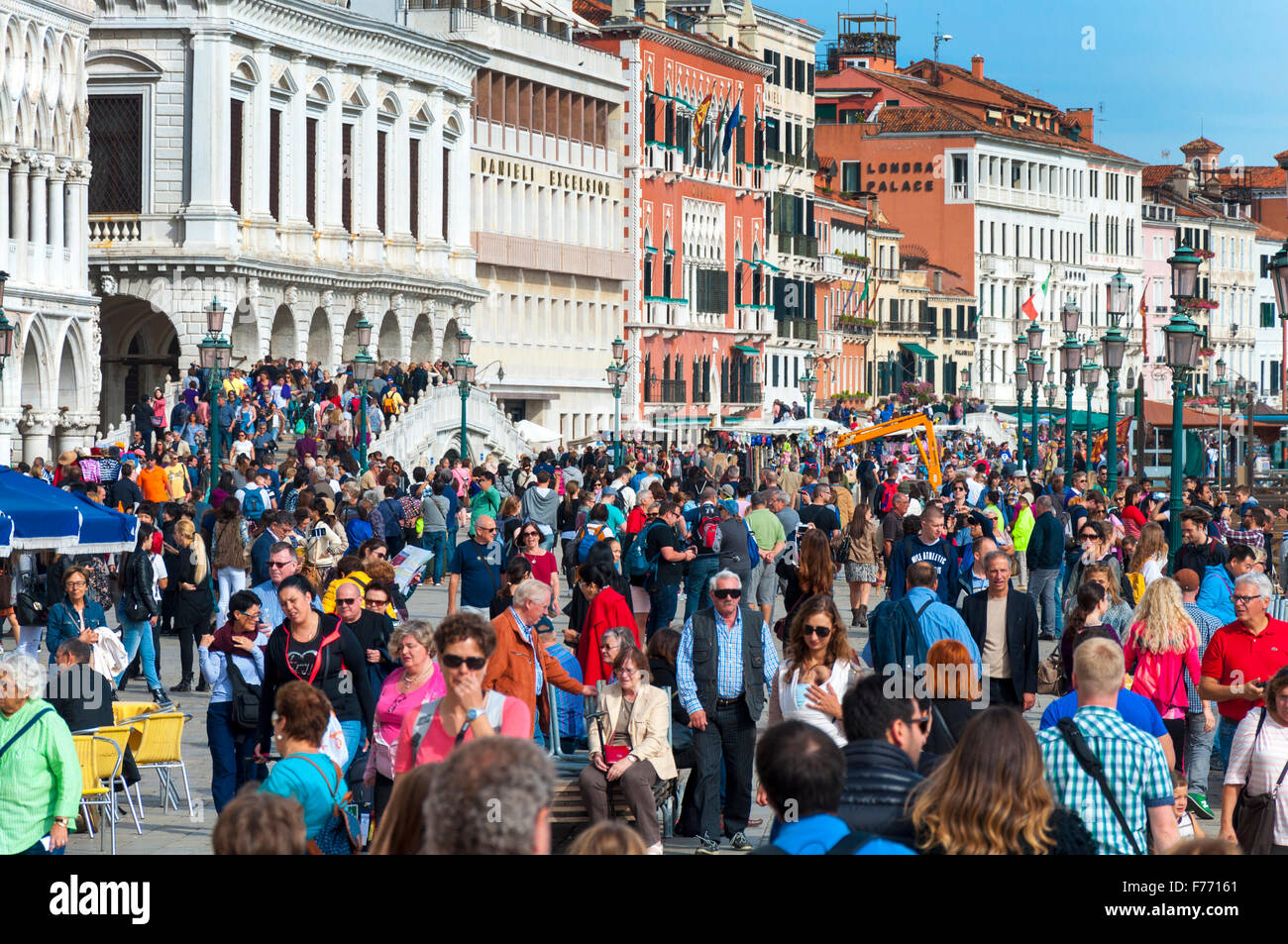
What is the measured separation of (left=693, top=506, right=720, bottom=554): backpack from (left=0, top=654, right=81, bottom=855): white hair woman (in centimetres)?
1117

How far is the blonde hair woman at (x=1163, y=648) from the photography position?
1195cm

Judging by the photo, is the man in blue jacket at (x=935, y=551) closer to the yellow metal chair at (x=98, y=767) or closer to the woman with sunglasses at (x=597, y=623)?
the woman with sunglasses at (x=597, y=623)

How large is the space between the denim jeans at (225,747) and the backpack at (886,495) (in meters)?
16.5

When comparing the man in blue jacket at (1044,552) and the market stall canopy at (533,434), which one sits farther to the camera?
the market stall canopy at (533,434)

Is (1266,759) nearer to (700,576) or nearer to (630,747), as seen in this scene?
(630,747)

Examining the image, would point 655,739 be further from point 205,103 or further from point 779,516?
point 205,103

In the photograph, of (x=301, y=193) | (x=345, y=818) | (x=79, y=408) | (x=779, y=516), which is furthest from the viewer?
(x=301, y=193)

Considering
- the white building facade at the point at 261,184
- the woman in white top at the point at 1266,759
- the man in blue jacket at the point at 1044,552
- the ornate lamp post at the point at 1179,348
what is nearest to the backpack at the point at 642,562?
the man in blue jacket at the point at 1044,552

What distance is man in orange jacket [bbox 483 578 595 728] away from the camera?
37.4 ft

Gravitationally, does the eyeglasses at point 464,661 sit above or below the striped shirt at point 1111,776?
above

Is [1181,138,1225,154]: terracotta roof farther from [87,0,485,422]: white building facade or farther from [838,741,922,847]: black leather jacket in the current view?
[838,741,922,847]: black leather jacket

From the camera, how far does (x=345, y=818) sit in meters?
8.62
